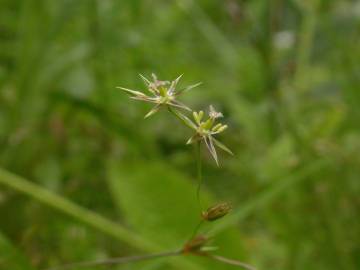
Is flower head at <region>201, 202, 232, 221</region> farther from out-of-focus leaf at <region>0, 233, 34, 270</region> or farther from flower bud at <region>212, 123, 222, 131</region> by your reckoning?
out-of-focus leaf at <region>0, 233, 34, 270</region>

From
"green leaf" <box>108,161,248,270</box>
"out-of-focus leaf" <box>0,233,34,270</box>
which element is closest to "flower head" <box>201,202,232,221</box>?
"out-of-focus leaf" <box>0,233,34,270</box>

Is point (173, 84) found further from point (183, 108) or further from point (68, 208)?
point (68, 208)

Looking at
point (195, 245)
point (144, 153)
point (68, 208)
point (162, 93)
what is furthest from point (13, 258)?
point (144, 153)

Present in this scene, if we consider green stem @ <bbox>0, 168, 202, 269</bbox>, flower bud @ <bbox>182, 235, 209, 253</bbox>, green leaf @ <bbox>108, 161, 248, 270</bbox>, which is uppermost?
green leaf @ <bbox>108, 161, 248, 270</bbox>

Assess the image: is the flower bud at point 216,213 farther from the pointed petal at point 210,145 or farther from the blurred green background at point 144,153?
the blurred green background at point 144,153

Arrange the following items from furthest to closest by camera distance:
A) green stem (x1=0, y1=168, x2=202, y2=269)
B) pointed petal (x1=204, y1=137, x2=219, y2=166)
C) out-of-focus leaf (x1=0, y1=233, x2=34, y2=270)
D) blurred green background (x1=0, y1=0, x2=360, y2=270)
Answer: blurred green background (x1=0, y1=0, x2=360, y2=270) → green stem (x1=0, y1=168, x2=202, y2=269) → out-of-focus leaf (x1=0, y1=233, x2=34, y2=270) → pointed petal (x1=204, y1=137, x2=219, y2=166)

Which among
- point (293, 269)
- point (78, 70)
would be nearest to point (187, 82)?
point (78, 70)

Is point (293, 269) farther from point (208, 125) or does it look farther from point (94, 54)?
point (208, 125)

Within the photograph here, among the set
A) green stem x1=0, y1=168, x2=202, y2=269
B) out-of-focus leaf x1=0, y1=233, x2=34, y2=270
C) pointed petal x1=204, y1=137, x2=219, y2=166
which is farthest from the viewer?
green stem x1=0, y1=168, x2=202, y2=269

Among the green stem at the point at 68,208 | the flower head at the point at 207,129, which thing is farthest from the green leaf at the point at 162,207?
the flower head at the point at 207,129
